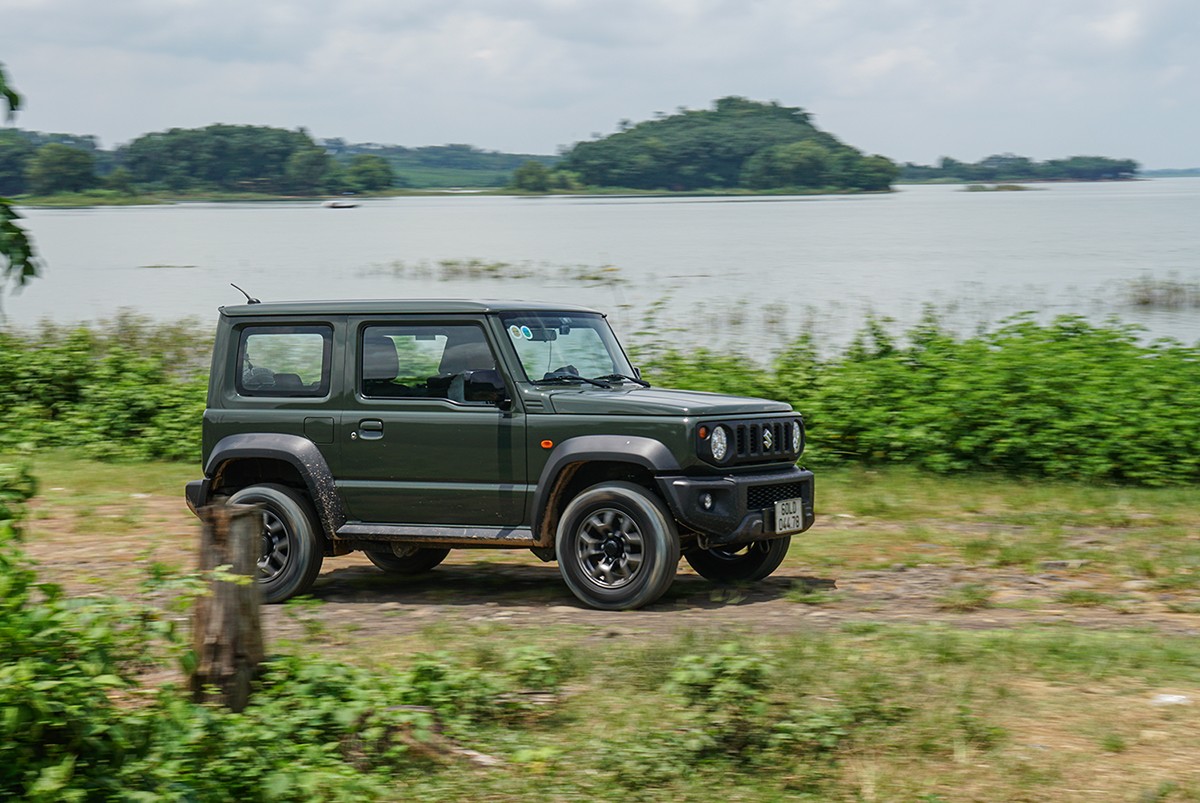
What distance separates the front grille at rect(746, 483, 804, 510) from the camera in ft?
27.3

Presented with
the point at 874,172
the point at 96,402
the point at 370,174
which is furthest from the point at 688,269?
the point at 874,172

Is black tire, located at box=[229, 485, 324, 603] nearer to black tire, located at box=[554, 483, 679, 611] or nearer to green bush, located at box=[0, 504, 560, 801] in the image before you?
black tire, located at box=[554, 483, 679, 611]

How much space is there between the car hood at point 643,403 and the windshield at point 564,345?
0.24 meters

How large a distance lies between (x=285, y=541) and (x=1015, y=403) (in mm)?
7844

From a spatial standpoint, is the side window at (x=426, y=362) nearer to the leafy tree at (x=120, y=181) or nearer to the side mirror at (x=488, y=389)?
the side mirror at (x=488, y=389)

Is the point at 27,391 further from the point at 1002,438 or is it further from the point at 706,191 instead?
the point at 706,191

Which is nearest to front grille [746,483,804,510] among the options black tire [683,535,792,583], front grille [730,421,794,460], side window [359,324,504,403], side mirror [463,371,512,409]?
front grille [730,421,794,460]

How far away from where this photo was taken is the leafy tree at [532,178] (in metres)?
131

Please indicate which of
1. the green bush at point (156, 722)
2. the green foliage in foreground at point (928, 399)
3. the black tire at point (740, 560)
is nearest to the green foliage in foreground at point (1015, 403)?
the green foliage in foreground at point (928, 399)

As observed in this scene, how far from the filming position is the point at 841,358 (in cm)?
1644

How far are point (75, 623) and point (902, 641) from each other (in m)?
3.98

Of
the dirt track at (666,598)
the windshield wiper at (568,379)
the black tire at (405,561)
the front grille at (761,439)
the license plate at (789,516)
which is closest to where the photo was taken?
the dirt track at (666,598)

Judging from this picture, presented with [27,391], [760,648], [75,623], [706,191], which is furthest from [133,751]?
[706,191]

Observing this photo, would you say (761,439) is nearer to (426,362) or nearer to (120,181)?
(426,362)
